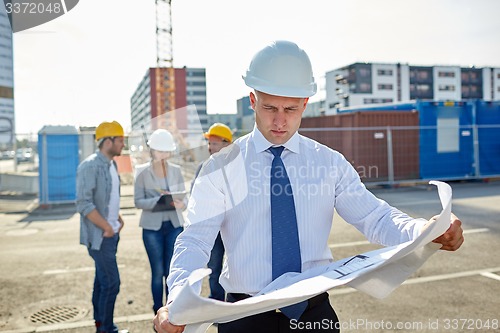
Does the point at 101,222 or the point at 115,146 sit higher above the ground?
the point at 115,146

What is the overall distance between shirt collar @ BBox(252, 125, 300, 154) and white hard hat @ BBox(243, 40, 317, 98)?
0.88 ft

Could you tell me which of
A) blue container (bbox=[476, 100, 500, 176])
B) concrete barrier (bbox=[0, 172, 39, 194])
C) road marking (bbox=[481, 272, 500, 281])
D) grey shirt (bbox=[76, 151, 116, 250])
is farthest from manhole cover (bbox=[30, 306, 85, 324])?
blue container (bbox=[476, 100, 500, 176])

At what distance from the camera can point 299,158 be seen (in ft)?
7.32

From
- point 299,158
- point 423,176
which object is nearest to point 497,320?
point 299,158

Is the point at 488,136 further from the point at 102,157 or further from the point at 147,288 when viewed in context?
the point at 102,157

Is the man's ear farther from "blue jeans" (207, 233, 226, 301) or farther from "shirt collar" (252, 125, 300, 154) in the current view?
"blue jeans" (207, 233, 226, 301)

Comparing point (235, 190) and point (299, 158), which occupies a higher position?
point (299, 158)

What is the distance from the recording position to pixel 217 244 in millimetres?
4934

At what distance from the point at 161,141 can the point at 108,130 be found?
0.58m

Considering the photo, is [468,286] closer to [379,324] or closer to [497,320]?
[497,320]

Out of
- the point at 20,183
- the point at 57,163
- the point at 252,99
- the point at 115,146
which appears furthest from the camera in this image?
the point at 20,183

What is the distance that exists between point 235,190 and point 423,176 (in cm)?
1556

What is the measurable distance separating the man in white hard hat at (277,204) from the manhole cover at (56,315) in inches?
132

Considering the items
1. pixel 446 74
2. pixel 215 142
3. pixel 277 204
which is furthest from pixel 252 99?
pixel 446 74
